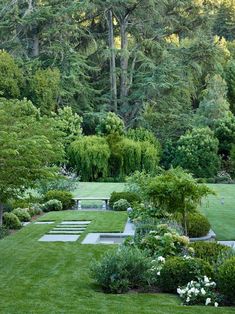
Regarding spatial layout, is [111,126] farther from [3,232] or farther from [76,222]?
[3,232]

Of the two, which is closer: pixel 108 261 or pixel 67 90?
pixel 108 261

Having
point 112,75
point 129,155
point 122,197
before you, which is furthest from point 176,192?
point 112,75

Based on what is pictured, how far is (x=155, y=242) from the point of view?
12148mm

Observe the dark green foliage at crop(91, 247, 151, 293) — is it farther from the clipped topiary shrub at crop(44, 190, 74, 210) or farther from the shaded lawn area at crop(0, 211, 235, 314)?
the clipped topiary shrub at crop(44, 190, 74, 210)

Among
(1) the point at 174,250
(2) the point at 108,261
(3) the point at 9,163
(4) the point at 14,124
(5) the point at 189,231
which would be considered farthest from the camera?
(5) the point at 189,231

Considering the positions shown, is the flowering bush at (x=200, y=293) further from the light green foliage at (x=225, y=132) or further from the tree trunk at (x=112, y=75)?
the tree trunk at (x=112, y=75)

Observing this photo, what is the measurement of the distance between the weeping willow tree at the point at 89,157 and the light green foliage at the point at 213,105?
8.58 m

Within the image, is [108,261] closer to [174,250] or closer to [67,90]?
[174,250]

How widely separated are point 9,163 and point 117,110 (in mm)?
32097

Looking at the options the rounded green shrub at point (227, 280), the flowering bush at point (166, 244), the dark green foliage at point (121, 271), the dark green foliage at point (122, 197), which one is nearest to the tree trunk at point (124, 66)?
the dark green foliage at point (122, 197)

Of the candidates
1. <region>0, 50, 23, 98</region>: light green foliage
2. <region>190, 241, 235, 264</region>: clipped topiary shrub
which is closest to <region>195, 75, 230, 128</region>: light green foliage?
<region>0, 50, 23, 98</region>: light green foliage

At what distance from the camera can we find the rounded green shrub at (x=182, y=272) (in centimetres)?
985

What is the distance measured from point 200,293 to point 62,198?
1701 cm

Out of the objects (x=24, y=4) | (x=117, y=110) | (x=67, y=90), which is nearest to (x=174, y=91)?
(x=117, y=110)
